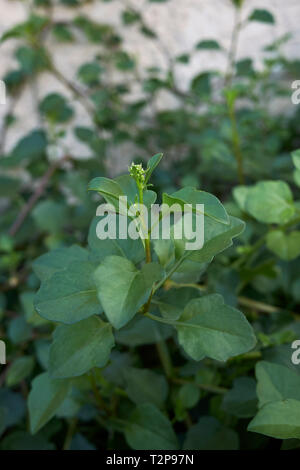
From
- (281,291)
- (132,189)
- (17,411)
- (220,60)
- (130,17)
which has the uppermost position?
(130,17)

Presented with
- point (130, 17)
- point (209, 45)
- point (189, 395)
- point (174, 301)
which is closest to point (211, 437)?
point (189, 395)

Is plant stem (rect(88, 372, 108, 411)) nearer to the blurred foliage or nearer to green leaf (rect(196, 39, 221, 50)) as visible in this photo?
the blurred foliage

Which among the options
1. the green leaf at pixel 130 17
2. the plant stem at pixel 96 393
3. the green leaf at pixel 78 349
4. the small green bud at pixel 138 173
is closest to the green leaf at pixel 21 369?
the plant stem at pixel 96 393

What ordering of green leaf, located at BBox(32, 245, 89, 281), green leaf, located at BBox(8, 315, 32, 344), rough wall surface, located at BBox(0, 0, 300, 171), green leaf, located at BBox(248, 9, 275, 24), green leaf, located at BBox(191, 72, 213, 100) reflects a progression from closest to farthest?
green leaf, located at BBox(32, 245, 89, 281), green leaf, located at BBox(8, 315, 32, 344), green leaf, located at BBox(248, 9, 275, 24), green leaf, located at BBox(191, 72, 213, 100), rough wall surface, located at BBox(0, 0, 300, 171)

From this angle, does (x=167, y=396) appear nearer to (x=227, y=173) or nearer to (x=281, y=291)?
(x=281, y=291)

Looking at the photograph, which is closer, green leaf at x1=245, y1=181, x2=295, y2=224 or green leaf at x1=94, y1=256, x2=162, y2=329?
green leaf at x1=94, y1=256, x2=162, y2=329

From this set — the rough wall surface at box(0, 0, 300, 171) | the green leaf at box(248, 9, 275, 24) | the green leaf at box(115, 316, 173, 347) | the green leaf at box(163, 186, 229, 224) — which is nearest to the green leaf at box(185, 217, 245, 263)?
the green leaf at box(163, 186, 229, 224)
